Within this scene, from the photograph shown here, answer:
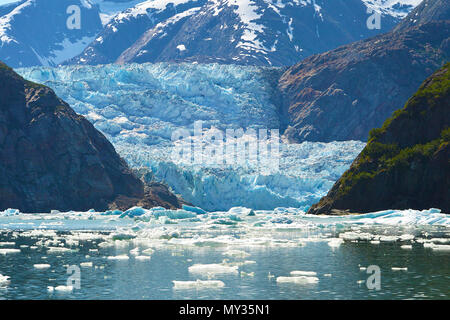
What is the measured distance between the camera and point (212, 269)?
31.1m

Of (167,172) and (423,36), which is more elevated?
(423,36)

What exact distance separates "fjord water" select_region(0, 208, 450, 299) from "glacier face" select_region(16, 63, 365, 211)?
42.8m

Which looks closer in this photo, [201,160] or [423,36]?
[201,160]

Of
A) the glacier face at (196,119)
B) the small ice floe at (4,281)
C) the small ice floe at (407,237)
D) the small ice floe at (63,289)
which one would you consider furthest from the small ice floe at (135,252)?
the glacier face at (196,119)

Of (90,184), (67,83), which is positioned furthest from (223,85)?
(90,184)

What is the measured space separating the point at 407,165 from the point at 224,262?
46466mm

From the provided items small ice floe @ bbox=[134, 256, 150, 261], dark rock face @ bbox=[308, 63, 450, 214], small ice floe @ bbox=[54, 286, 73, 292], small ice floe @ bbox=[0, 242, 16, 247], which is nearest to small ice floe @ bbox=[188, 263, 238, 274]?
small ice floe @ bbox=[134, 256, 150, 261]

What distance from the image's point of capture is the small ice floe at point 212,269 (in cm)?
3072

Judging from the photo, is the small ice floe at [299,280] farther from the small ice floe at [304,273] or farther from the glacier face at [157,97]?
the glacier face at [157,97]

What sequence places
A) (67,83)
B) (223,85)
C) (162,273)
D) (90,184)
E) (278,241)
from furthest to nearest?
(223,85), (67,83), (90,184), (278,241), (162,273)

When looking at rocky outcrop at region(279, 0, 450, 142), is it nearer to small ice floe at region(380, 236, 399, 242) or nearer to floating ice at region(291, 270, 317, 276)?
small ice floe at region(380, 236, 399, 242)
